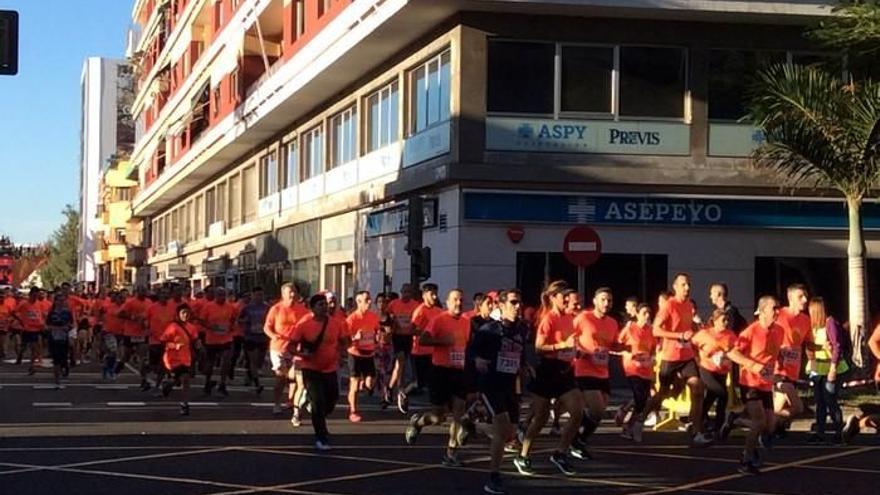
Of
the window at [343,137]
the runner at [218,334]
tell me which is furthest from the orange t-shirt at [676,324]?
the window at [343,137]

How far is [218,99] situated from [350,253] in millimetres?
15854

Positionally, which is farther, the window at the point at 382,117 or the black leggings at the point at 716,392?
the window at the point at 382,117

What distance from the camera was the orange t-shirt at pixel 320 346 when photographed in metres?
15.7

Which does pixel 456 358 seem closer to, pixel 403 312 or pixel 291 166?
pixel 403 312

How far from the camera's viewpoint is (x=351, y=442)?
16.2 meters

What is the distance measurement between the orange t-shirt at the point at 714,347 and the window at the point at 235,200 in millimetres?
36561

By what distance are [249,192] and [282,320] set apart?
3137 centimetres

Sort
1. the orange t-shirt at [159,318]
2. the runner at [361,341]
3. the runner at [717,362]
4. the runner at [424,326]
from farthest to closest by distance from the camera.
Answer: the orange t-shirt at [159,318]
the runner at [361,341]
the runner at [424,326]
the runner at [717,362]

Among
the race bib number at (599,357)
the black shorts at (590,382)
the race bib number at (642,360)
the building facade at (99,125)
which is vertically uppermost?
the building facade at (99,125)

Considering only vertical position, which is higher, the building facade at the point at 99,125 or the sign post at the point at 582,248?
the building facade at the point at 99,125

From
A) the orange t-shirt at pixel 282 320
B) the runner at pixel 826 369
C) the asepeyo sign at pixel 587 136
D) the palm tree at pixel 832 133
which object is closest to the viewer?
the runner at pixel 826 369

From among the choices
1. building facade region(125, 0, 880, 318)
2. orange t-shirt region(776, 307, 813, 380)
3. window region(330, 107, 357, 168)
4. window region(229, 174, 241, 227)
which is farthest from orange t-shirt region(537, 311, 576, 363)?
window region(229, 174, 241, 227)

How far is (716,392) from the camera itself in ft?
53.0

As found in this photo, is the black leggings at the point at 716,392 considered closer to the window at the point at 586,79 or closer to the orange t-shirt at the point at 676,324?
the orange t-shirt at the point at 676,324
